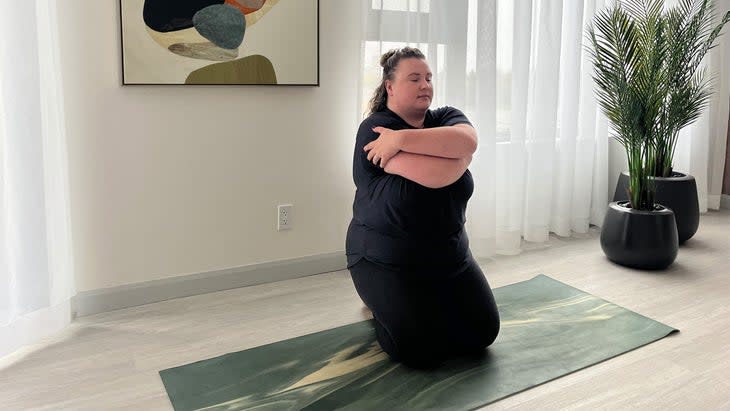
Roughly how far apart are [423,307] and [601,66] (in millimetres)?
1770

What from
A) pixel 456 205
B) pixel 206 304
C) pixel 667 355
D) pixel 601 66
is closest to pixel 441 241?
pixel 456 205

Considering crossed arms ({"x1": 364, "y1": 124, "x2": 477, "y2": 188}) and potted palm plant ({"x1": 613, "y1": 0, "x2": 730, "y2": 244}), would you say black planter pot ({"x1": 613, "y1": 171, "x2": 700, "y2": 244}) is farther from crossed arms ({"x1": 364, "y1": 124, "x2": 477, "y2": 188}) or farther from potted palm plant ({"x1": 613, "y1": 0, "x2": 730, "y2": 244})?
crossed arms ({"x1": 364, "y1": 124, "x2": 477, "y2": 188})

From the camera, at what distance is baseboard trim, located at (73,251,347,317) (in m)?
2.62

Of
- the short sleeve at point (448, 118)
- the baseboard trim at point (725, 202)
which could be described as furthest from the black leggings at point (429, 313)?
the baseboard trim at point (725, 202)

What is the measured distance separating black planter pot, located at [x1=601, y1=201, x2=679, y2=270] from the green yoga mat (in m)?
0.62

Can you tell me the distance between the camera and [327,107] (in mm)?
3004

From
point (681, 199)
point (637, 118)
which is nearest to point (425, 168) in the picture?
point (637, 118)

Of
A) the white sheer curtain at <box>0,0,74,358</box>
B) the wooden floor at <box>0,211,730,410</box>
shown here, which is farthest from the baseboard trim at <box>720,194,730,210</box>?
the white sheer curtain at <box>0,0,74,358</box>

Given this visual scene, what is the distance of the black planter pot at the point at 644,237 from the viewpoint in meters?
3.16

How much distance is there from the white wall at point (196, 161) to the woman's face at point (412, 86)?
71 cm

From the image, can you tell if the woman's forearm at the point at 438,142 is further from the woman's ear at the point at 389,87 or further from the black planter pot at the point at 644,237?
the black planter pot at the point at 644,237

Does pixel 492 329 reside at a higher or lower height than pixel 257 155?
lower

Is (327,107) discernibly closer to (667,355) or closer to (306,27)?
(306,27)

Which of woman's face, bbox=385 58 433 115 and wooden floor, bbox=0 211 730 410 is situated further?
woman's face, bbox=385 58 433 115
